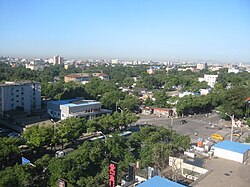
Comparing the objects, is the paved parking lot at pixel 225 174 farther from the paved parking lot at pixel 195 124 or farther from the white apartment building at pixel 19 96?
the white apartment building at pixel 19 96

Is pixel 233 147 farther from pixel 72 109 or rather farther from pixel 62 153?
pixel 72 109

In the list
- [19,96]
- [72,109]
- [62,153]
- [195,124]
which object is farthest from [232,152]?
[19,96]

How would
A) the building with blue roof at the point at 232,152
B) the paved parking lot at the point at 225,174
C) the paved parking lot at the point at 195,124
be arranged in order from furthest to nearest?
1. the paved parking lot at the point at 195,124
2. the building with blue roof at the point at 232,152
3. the paved parking lot at the point at 225,174

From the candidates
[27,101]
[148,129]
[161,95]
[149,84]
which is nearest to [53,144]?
[148,129]

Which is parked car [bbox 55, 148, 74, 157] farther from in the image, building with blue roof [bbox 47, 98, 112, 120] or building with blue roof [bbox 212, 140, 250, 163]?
building with blue roof [bbox 212, 140, 250, 163]

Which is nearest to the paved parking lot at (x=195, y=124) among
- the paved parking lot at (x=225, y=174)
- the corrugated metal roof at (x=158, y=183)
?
the paved parking lot at (x=225, y=174)

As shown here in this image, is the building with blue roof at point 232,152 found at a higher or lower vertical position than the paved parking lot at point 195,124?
higher

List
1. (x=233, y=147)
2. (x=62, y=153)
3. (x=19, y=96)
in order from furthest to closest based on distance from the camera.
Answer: (x=19, y=96) → (x=62, y=153) → (x=233, y=147)
